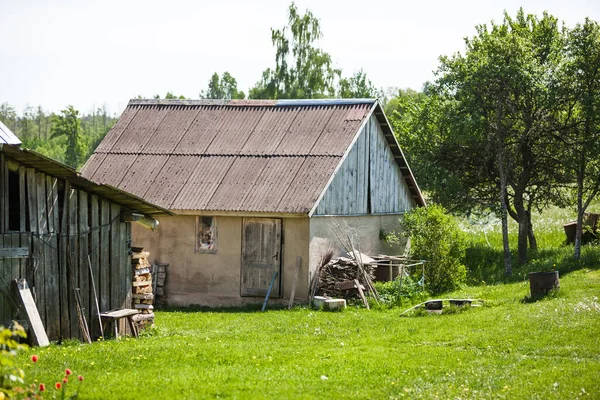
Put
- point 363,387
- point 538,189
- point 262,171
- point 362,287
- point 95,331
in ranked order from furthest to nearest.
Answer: point 538,189
point 262,171
point 362,287
point 95,331
point 363,387

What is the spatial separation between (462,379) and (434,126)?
22.5 meters

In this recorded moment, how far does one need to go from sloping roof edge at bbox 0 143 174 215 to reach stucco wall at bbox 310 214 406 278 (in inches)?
236

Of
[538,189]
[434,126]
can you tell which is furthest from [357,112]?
[538,189]

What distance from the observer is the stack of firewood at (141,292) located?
18.8 meters

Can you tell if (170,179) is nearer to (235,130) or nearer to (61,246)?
(235,130)

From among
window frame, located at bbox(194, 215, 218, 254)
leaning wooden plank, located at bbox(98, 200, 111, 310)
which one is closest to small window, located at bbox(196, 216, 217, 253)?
window frame, located at bbox(194, 215, 218, 254)

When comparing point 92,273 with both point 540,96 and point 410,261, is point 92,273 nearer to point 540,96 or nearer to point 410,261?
point 410,261

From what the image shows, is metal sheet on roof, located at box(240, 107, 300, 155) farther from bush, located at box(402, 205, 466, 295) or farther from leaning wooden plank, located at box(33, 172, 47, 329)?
leaning wooden plank, located at box(33, 172, 47, 329)

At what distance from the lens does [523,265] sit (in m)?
31.2

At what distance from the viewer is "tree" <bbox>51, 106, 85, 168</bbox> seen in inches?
3083

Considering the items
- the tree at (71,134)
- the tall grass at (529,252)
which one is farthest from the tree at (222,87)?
the tall grass at (529,252)

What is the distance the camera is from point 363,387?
12.3 metres

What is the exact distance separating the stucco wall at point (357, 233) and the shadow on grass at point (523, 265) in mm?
3205

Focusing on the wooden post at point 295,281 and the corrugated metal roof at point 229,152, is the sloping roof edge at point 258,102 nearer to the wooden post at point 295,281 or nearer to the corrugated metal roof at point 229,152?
the corrugated metal roof at point 229,152
